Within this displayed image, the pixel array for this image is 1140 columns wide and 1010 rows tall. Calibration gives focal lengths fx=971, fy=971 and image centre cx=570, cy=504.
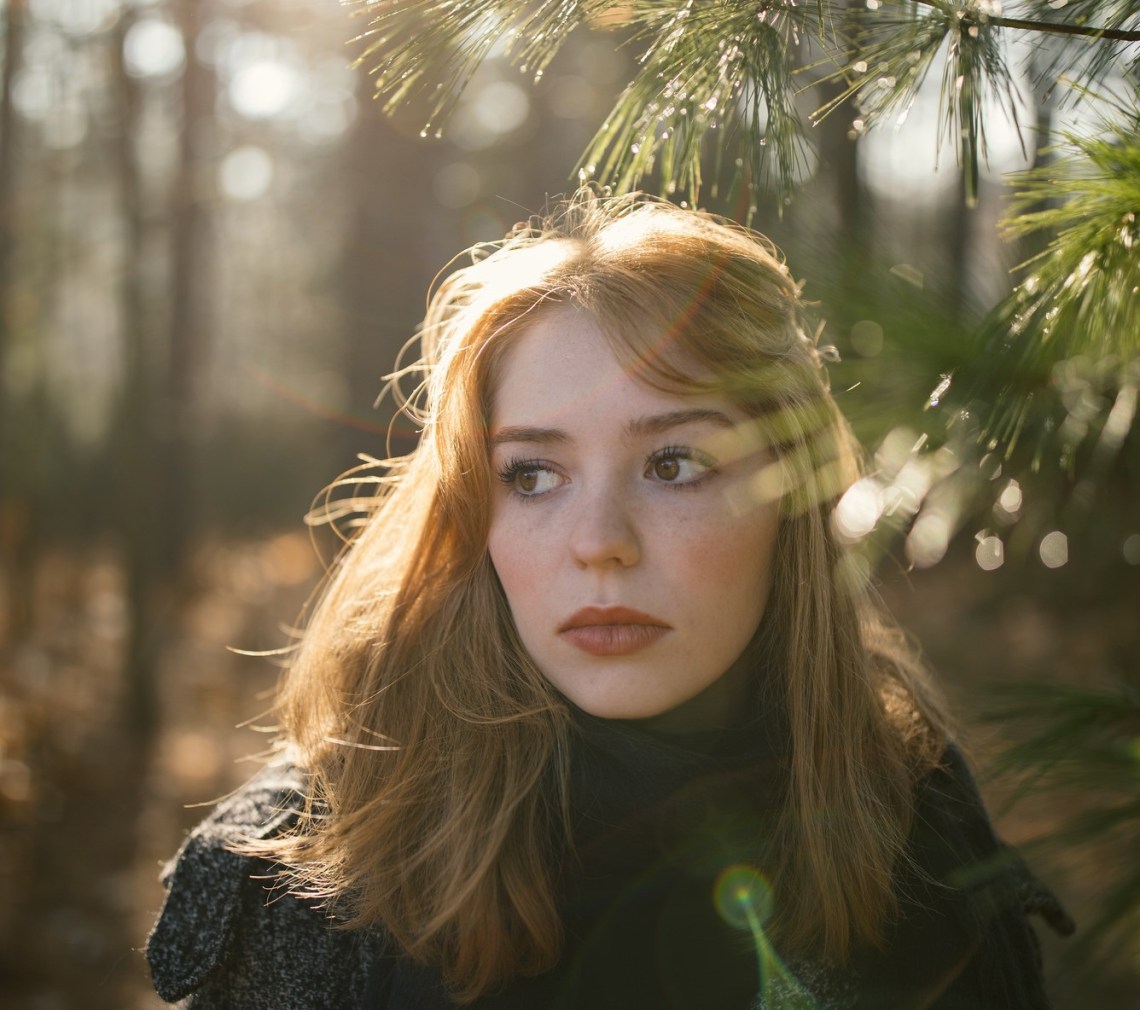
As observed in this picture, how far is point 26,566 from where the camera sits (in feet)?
19.5

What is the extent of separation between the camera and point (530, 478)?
1.66 metres

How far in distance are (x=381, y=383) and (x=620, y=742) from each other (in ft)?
18.6

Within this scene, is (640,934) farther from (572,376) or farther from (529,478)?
(572,376)

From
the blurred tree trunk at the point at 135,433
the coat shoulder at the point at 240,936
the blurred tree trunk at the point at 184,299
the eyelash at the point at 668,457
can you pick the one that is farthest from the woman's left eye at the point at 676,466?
the blurred tree trunk at the point at 184,299

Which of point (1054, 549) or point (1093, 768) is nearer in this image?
→ point (1093, 768)

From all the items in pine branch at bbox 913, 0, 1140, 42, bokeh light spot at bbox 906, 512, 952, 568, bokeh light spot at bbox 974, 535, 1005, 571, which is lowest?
bokeh light spot at bbox 974, 535, 1005, 571

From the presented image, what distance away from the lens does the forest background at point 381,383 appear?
1123 millimetres

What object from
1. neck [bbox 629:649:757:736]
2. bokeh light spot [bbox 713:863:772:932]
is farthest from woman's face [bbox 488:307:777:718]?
bokeh light spot [bbox 713:863:772:932]

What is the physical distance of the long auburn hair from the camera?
1.57 metres

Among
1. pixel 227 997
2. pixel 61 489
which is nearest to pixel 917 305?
pixel 227 997

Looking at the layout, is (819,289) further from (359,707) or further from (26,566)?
(26,566)

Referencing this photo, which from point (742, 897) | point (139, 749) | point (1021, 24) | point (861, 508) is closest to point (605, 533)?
point (861, 508)

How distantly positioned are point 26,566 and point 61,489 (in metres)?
6.14

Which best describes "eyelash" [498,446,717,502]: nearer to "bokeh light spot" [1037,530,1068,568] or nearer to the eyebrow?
the eyebrow
